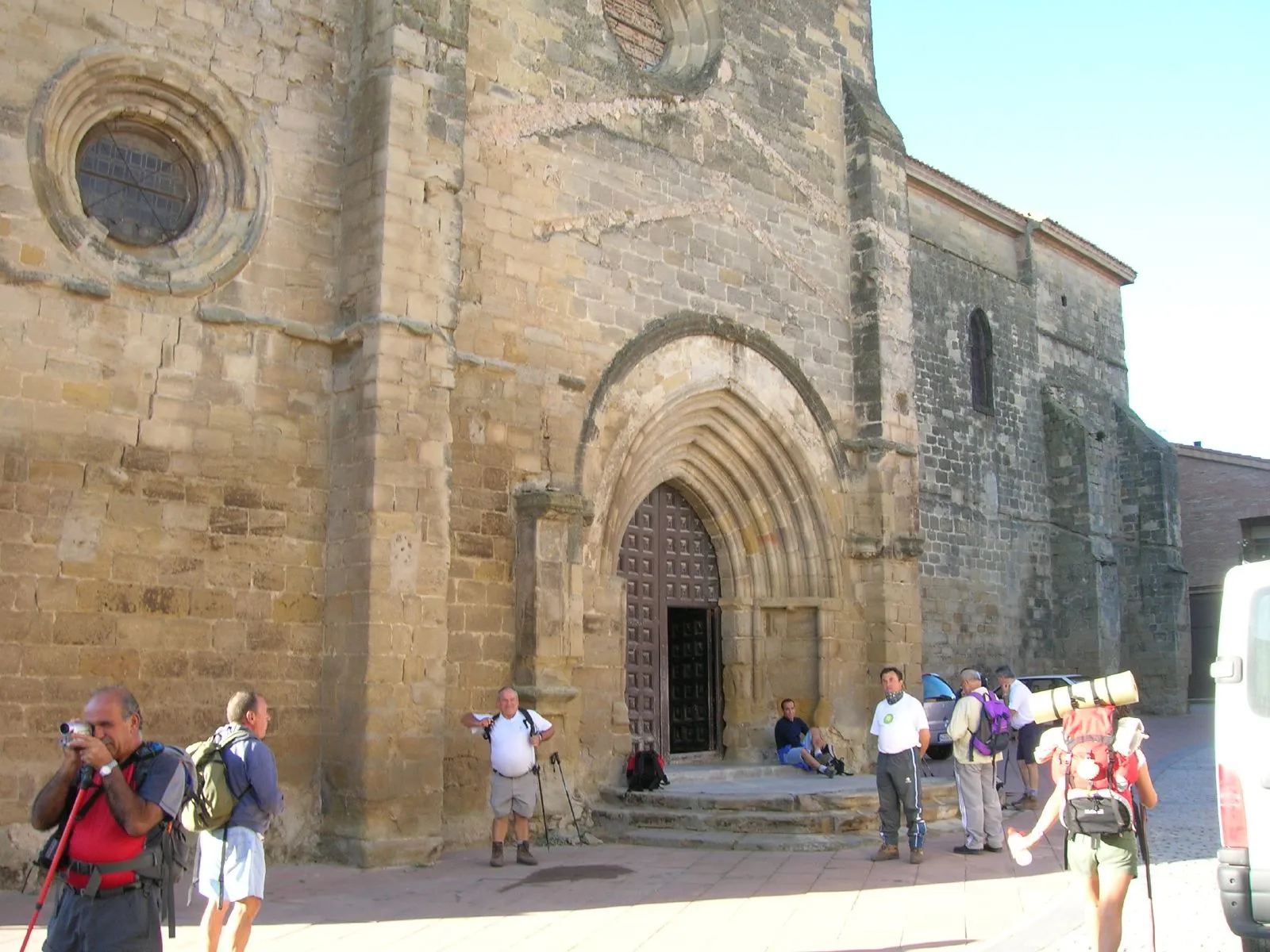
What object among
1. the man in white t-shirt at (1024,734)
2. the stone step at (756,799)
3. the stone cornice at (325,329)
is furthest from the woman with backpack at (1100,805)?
the man in white t-shirt at (1024,734)

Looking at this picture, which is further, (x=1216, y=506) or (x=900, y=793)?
(x=1216, y=506)

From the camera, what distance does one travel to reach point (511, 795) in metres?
9.00

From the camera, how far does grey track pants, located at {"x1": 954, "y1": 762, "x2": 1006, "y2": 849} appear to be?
9398mm

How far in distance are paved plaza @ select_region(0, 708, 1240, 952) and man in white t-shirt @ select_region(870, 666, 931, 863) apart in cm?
24

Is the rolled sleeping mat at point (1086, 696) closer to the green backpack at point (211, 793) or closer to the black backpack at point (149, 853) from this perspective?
the green backpack at point (211, 793)

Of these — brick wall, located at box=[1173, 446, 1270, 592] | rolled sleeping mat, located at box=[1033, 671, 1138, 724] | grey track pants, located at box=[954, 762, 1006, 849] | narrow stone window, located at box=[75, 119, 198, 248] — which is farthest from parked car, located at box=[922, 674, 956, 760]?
brick wall, located at box=[1173, 446, 1270, 592]

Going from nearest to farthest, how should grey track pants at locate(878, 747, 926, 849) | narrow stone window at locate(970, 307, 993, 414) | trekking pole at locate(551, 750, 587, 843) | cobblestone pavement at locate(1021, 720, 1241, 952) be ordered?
1. cobblestone pavement at locate(1021, 720, 1241, 952)
2. grey track pants at locate(878, 747, 926, 849)
3. trekking pole at locate(551, 750, 587, 843)
4. narrow stone window at locate(970, 307, 993, 414)

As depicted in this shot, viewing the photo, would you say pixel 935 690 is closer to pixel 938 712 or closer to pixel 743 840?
pixel 938 712

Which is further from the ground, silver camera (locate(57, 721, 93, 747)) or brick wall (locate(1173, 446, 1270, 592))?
brick wall (locate(1173, 446, 1270, 592))

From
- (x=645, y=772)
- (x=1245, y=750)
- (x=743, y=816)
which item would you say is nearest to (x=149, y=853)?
(x=1245, y=750)

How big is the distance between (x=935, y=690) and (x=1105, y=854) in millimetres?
10713

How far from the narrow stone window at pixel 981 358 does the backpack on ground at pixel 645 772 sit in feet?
39.8

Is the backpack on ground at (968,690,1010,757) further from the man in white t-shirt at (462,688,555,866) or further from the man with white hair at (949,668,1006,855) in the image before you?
the man in white t-shirt at (462,688,555,866)

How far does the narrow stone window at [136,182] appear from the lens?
9.02m
